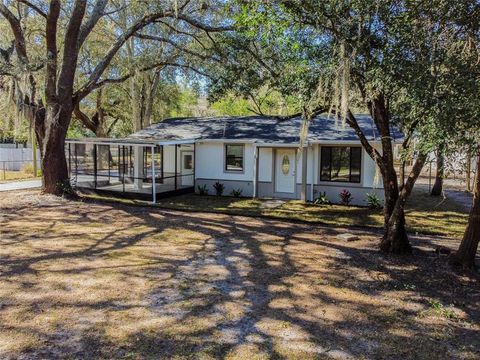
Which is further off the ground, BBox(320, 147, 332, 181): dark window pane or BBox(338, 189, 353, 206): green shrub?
BBox(320, 147, 332, 181): dark window pane

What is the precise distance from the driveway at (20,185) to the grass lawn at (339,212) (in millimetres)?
3896

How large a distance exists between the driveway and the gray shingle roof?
15.9 ft

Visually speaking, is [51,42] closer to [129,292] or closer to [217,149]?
[217,149]

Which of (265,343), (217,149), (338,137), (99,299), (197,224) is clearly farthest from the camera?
(217,149)

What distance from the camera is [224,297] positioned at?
5711 mm

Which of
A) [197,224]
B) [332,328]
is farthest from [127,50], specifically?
[332,328]

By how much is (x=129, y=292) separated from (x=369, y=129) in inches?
471

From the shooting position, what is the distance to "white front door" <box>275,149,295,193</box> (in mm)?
16344

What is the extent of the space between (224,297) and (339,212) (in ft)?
28.0

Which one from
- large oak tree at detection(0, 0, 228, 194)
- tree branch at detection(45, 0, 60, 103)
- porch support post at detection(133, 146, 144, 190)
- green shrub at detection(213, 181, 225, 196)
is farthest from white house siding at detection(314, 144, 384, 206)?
tree branch at detection(45, 0, 60, 103)

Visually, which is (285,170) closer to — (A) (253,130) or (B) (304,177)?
(B) (304,177)

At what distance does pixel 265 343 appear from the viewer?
4.40 meters

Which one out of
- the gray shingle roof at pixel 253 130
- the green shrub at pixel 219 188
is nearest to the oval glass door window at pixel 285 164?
the gray shingle roof at pixel 253 130

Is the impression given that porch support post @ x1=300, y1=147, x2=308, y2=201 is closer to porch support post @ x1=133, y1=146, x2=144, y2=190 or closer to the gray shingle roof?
the gray shingle roof
